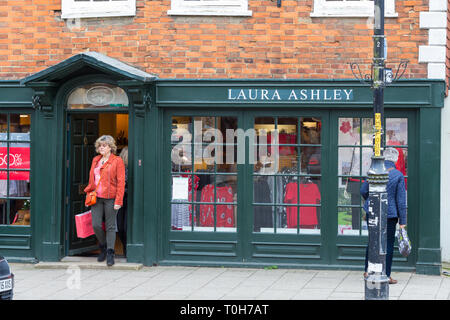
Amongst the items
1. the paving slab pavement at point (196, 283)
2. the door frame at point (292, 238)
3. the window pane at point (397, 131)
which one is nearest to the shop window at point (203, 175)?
the door frame at point (292, 238)

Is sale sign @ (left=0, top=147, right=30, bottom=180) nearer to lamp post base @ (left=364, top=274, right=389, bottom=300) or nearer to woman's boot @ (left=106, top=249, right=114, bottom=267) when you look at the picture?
woman's boot @ (left=106, top=249, right=114, bottom=267)

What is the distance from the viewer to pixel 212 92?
35.6ft

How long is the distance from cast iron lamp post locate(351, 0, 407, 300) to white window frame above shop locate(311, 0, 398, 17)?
9.77 feet

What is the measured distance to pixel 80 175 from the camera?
11734 millimetres

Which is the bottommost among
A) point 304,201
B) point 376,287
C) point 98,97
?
point 376,287

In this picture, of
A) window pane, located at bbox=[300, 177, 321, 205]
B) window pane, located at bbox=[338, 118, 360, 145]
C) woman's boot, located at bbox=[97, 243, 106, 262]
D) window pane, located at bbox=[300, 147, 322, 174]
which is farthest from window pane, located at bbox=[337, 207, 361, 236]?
woman's boot, located at bbox=[97, 243, 106, 262]

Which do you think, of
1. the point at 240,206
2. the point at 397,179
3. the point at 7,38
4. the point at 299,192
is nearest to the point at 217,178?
the point at 240,206

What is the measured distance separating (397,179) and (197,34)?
375cm

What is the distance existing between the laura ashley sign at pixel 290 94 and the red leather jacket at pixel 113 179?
1.95m

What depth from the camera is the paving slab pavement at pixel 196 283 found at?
895cm

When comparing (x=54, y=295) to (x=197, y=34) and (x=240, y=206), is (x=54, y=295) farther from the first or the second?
(x=197, y=34)

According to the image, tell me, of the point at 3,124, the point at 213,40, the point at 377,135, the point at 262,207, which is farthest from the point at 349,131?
the point at 3,124

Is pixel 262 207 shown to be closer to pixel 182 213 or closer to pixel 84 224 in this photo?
pixel 182 213

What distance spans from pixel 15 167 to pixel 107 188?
5.77 feet
